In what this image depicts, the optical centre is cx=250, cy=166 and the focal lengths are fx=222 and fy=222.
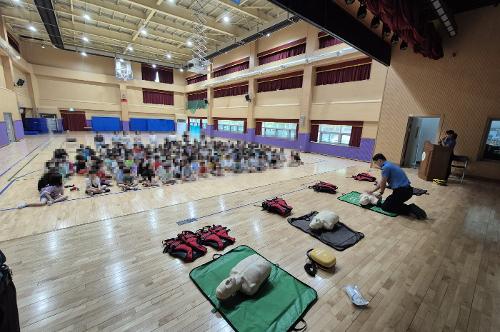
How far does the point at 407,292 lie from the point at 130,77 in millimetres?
25996

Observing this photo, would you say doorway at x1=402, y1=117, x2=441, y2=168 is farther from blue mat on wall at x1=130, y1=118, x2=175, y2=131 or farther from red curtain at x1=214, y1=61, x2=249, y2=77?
blue mat on wall at x1=130, y1=118, x2=175, y2=131

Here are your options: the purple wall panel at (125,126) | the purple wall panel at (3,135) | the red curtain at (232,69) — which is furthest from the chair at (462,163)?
the purple wall panel at (125,126)

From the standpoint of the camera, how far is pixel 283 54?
1533 centimetres

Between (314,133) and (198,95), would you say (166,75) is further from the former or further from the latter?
(314,133)

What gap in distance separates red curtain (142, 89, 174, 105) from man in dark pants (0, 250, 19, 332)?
87.0 ft

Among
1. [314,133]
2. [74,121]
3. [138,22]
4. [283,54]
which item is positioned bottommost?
[74,121]

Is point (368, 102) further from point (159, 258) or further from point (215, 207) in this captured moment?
point (159, 258)

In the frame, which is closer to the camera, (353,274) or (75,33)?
(353,274)

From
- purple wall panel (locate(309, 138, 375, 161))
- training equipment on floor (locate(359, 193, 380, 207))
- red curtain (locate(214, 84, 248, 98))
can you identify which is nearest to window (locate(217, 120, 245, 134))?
red curtain (locate(214, 84, 248, 98))

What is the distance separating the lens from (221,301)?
2350 mm

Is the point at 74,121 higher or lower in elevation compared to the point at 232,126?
lower

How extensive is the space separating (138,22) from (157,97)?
10702 mm

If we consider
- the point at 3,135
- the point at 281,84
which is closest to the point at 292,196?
the point at 281,84

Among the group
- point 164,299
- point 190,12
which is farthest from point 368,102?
point 164,299
